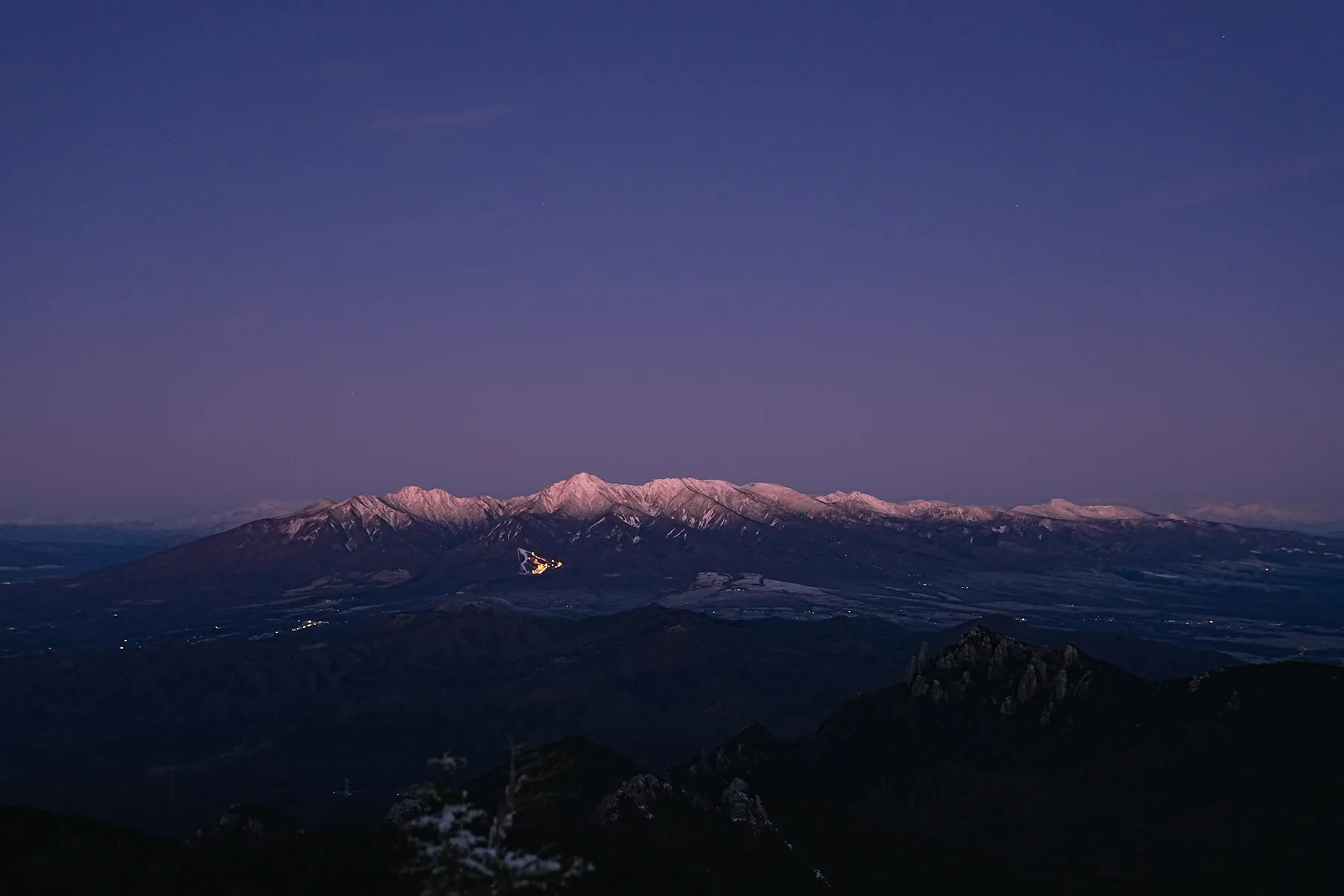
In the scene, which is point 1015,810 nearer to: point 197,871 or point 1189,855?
point 1189,855

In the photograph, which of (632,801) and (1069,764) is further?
(1069,764)

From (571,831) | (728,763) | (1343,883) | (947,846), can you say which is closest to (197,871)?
(571,831)

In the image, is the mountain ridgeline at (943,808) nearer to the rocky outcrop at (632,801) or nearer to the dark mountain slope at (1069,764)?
the rocky outcrop at (632,801)

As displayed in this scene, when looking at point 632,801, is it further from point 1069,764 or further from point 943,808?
point 1069,764

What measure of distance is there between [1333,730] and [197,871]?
115170 mm

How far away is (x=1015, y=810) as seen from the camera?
134000 millimetres

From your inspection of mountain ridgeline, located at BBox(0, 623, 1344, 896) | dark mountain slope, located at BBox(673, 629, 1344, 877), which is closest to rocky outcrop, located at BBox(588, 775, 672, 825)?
mountain ridgeline, located at BBox(0, 623, 1344, 896)

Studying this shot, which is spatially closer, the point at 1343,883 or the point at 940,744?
A: the point at 1343,883

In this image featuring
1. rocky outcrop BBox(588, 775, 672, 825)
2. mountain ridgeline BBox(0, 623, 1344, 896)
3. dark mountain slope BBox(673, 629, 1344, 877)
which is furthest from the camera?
dark mountain slope BBox(673, 629, 1344, 877)

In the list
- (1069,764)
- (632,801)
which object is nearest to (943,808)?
(1069,764)

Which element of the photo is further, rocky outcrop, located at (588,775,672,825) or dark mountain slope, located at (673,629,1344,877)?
dark mountain slope, located at (673,629,1344,877)

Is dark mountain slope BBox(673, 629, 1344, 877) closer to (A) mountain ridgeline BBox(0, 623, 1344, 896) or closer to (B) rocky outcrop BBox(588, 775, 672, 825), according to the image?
(A) mountain ridgeline BBox(0, 623, 1344, 896)

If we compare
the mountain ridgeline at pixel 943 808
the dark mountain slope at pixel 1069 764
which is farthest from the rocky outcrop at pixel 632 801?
the dark mountain slope at pixel 1069 764

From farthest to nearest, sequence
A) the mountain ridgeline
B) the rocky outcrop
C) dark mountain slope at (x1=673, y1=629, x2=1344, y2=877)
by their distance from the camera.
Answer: dark mountain slope at (x1=673, y1=629, x2=1344, y2=877)
the rocky outcrop
the mountain ridgeline
